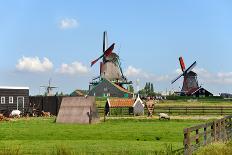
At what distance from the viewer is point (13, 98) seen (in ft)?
174

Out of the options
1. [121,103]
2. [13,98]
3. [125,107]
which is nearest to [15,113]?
[13,98]

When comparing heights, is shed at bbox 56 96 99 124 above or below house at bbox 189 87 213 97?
below

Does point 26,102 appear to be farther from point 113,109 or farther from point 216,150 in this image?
point 216,150

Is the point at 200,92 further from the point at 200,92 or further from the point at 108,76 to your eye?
the point at 108,76

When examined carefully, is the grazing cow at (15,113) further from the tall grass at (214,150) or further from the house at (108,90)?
the house at (108,90)

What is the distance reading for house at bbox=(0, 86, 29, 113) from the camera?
51.8 metres

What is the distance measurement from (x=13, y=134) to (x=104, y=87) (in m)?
94.2

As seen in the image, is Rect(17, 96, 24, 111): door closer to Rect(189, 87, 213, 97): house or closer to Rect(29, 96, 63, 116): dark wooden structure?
Rect(29, 96, 63, 116): dark wooden structure

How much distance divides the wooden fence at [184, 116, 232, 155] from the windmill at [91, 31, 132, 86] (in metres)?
102

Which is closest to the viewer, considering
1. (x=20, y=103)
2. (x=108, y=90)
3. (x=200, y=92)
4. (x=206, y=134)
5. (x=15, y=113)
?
(x=206, y=134)

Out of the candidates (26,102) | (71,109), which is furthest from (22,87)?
(71,109)

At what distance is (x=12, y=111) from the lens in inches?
2026

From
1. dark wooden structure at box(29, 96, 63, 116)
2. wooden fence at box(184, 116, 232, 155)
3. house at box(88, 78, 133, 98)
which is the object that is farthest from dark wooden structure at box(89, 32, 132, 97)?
wooden fence at box(184, 116, 232, 155)

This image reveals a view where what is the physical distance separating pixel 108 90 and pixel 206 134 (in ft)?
336
